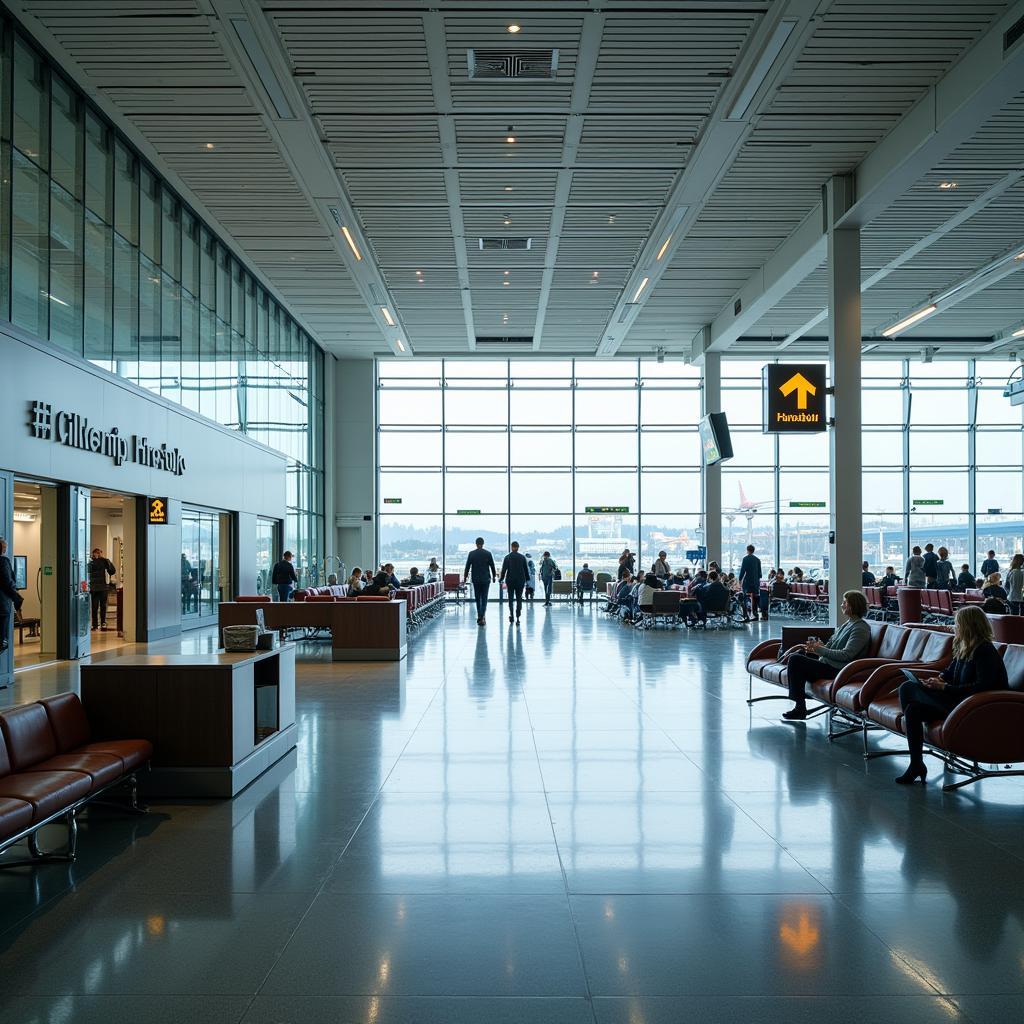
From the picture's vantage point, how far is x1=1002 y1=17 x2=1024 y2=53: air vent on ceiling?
9.70 m

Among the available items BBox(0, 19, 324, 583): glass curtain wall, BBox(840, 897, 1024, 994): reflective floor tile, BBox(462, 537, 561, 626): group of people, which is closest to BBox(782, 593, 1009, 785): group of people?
BBox(840, 897, 1024, 994): reflective floor tile

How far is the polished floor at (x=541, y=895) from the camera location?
10.5 ft

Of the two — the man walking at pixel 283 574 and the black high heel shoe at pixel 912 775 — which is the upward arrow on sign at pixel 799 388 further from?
the man walking at pixel 283 574

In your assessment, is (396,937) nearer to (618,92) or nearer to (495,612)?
(618,92)

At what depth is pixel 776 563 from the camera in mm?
30125

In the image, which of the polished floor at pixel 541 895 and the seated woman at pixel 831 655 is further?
the seated woman at pixel 831 655

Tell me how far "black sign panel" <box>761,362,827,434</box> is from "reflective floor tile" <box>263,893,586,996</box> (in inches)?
459

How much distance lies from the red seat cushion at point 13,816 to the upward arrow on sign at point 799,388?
494 inches

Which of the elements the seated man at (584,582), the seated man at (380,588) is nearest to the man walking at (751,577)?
the seated man at (584,582)

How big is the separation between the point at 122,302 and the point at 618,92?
25.0 feet

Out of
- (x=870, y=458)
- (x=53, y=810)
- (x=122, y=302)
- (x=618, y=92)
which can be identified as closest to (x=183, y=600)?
(x=122, y=302)

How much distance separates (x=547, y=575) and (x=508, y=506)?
2639 mm

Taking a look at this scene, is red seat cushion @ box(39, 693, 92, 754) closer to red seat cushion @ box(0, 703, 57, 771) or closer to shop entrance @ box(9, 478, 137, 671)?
red seat cushion @ box(0, 703, 57, 771)

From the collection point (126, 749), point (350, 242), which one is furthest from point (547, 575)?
point (126, 749)
